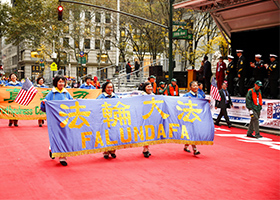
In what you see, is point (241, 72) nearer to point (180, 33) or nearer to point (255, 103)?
point (180, 33)

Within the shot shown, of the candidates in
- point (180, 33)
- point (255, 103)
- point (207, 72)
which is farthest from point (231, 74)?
point (255, 103)

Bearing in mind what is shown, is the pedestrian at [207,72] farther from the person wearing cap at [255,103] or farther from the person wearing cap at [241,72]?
the person wearing cap at [255,103]

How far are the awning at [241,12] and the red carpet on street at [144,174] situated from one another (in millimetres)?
9183

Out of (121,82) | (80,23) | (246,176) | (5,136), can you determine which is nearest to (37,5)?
(80,23)

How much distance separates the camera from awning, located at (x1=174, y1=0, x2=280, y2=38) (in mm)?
16750

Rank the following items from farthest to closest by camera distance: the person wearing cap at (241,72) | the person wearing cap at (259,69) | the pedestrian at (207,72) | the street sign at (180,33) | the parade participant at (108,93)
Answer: the pedestrian at (207,72), the person wearing cap at (241,72), the person wearing cap at (259,69), the street sign at (180,33), the parade participant at (108,93)

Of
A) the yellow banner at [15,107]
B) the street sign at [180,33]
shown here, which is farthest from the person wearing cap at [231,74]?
the yellow banner at [15,107]

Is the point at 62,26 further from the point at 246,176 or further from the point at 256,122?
the point at 246,176

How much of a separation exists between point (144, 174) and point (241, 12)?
14.0 m

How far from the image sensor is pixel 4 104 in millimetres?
13531

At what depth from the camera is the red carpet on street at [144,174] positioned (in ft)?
18.1

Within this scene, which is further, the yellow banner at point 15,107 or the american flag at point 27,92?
the yellow banner at point 15,107

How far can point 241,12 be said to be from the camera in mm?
18109

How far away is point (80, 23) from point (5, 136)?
32.2m
